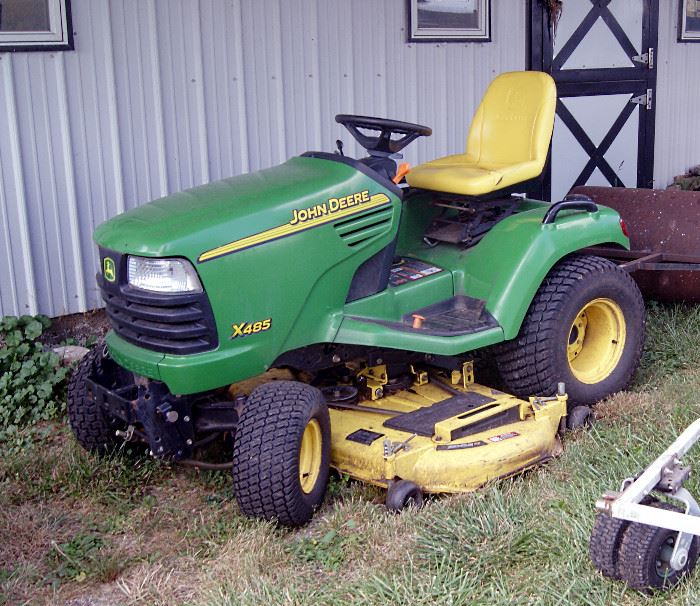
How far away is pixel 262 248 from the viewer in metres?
3.92

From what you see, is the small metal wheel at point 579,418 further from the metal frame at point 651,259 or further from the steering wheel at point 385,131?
the steering wheel at point 385,131

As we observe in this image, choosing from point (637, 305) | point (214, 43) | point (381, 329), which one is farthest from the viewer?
point (214, 43)

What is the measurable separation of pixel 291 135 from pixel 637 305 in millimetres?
2365

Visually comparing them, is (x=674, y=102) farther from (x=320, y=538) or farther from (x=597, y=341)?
(x=320, y=538)

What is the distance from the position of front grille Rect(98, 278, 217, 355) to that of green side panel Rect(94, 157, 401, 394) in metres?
0.03

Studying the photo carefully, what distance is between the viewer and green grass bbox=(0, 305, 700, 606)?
3.28 metres

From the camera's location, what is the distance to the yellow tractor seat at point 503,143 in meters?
4.71

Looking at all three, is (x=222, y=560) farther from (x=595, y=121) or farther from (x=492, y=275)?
(x=595, y=121)

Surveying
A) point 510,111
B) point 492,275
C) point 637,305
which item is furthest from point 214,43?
point 637,305

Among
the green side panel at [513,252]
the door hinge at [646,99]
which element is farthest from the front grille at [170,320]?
the door hinge at [646,99]

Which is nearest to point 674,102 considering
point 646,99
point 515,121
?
point 646,99

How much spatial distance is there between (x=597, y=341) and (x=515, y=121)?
3.77ft

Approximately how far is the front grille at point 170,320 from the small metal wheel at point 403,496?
34.0 inches

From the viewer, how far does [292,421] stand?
3.75 meters
